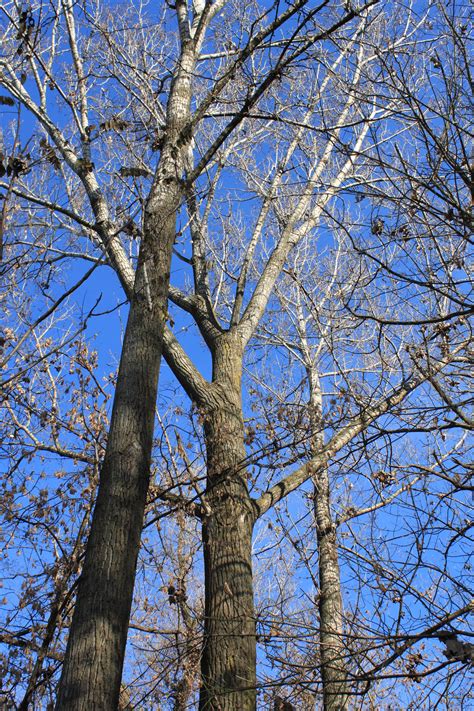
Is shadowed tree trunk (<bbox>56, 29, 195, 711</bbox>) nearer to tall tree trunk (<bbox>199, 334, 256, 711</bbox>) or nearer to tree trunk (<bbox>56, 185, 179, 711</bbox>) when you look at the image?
tree trunk (<bbox>56, 185, 179, 711</bbox>)

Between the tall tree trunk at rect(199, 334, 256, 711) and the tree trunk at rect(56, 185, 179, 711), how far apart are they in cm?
78

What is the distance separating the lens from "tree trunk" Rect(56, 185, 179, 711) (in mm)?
2773

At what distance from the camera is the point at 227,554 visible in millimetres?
4531

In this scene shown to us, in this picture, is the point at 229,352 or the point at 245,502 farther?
the point at 229,352

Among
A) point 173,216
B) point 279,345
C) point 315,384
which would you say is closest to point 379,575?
point 173,216

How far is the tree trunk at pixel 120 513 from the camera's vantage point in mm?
2773

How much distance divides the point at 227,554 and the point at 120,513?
1.51 meters

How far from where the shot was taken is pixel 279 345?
11.1 meters

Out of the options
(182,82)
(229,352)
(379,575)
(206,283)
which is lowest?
(379,575)

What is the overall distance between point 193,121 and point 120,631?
3.62 meters

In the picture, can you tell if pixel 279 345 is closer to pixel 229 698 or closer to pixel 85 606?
pixel 229 698

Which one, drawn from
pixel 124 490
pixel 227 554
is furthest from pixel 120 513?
pixel 227 554

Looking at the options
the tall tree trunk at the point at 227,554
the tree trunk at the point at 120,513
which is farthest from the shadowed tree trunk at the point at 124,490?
the tall tree trunk at the point at 227,554

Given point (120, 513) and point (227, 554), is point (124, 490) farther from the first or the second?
point (227, 554)
